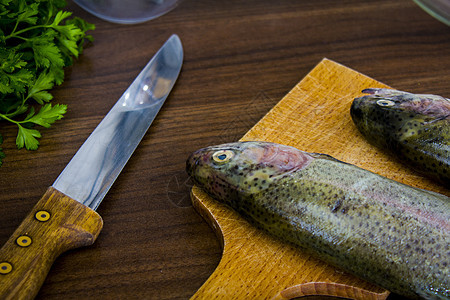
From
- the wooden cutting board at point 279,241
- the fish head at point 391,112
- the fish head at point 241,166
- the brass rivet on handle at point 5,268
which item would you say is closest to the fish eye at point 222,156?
the fish head at point 241,166

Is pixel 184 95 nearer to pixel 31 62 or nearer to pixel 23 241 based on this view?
pixel 31 62

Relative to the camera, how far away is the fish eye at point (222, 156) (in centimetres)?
125

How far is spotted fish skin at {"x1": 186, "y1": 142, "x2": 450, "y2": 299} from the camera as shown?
1.08 m

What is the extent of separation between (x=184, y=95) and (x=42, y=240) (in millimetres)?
726

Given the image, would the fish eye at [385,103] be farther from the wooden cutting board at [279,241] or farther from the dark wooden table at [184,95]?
the dark wooden table at [184,95]

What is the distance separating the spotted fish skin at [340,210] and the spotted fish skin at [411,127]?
125 mm

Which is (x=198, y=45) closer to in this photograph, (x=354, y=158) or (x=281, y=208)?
(x=354, y=158)

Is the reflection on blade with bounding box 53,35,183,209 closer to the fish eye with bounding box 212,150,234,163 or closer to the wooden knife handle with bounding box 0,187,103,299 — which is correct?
the wooden knife handle with bounding box 0,187,103,299

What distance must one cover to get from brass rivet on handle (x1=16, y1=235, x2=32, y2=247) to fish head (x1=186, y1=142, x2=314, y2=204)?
43 centimetres

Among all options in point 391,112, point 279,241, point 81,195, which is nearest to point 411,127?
point 391,112

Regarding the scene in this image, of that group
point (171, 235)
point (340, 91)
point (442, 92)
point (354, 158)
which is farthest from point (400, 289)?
point (442, 92)

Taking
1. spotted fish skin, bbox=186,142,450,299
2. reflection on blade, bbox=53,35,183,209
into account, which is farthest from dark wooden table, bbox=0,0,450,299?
spotted fish skin, bbox=186,142,450,299

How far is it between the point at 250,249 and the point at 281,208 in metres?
0.14

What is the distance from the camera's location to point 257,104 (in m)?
1.66
